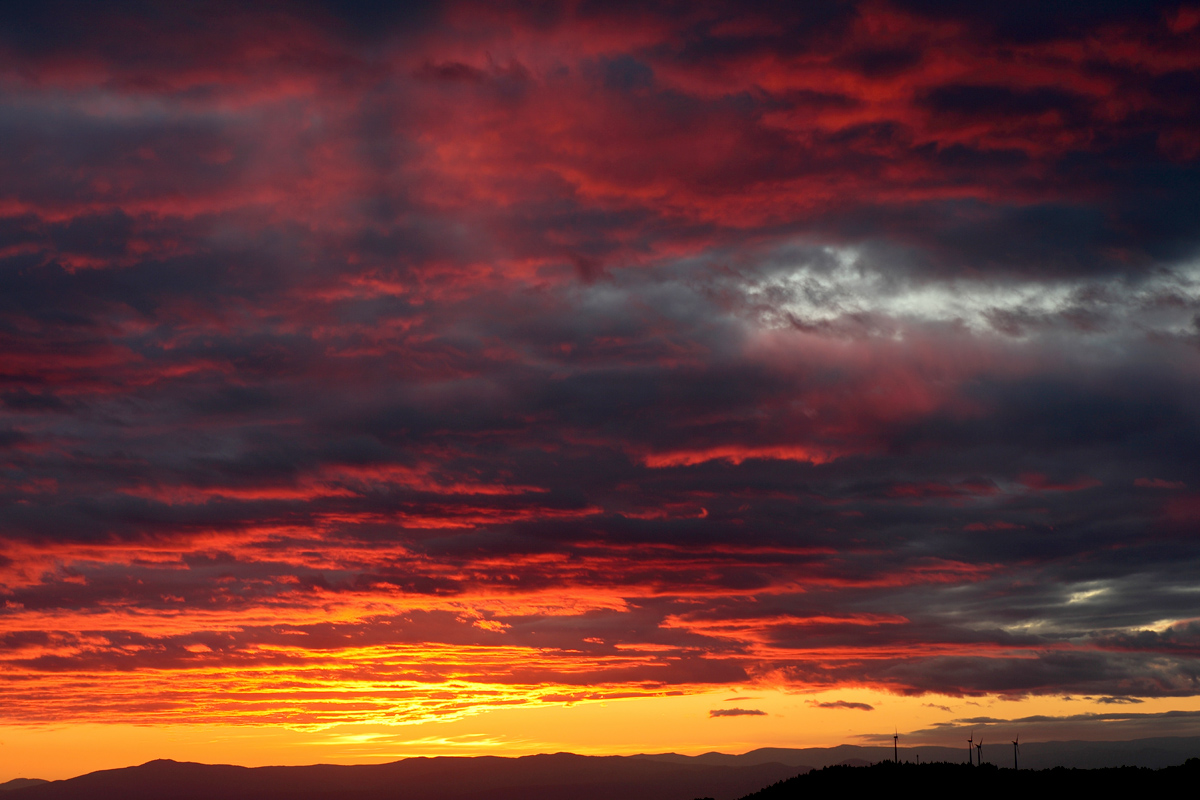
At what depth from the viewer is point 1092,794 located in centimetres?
19825

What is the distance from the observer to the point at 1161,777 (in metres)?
199

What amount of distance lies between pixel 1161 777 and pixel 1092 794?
13.1 metres
